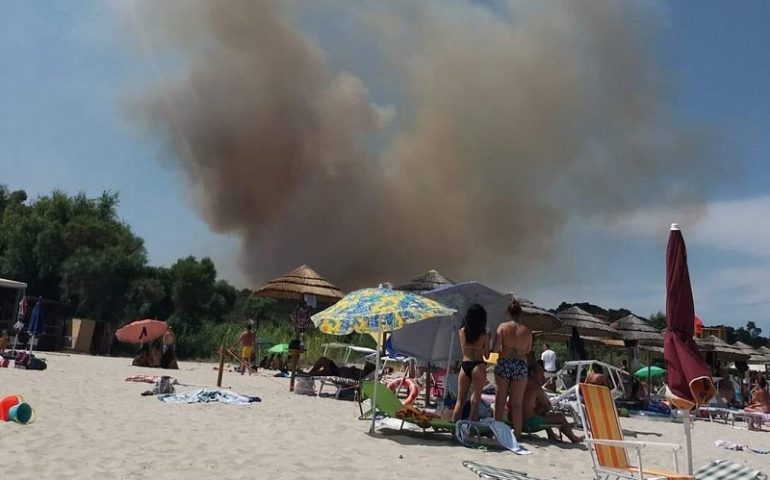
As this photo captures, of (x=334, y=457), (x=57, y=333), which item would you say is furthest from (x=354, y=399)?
(x=57, y=333)

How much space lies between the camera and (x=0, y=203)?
1340 inches

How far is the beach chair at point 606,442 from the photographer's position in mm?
3408

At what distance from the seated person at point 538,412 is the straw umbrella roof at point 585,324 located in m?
7.12

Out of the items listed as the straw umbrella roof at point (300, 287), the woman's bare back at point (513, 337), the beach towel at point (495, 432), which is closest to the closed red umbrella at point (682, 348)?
the beach towel at point (495, 432)

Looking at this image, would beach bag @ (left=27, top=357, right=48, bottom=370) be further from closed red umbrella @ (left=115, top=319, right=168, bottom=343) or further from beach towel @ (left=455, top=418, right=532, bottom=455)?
beach towel @ (left=455, top=418, right=532, bottom=455)

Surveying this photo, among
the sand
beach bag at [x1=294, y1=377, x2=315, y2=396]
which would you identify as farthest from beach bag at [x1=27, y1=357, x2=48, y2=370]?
beach bag at [x1=294, y1=377, x2=315, y2=396]

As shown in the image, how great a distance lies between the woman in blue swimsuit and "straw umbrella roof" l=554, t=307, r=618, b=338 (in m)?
7.54

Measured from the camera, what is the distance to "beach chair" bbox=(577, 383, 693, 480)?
3.41 meters

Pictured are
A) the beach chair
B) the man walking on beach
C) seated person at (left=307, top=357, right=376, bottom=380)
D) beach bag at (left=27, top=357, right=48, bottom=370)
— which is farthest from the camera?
the man walking on beach

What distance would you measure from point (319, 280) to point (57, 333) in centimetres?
1319

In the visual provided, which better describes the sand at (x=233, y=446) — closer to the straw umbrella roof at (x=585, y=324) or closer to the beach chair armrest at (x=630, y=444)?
the beach chair armrest at (x=630, y=444)

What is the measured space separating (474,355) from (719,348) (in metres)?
14.3

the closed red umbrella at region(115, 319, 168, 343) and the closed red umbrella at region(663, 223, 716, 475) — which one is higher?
the closed red umbrella at region(115, 319, 168, 343)

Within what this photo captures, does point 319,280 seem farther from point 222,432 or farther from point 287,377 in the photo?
point 222,432
